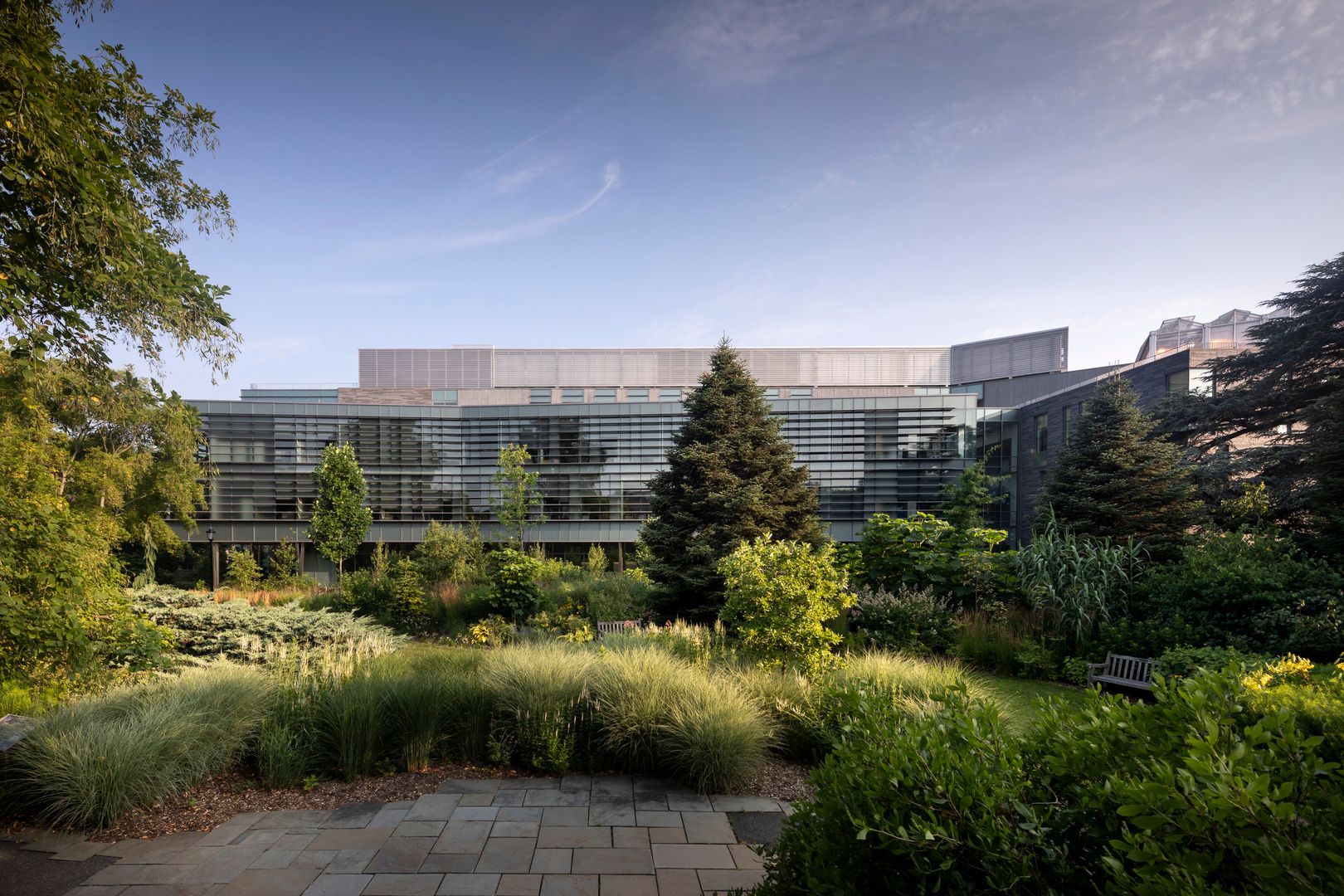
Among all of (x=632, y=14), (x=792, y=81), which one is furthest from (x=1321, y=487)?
(x=632, y=14)

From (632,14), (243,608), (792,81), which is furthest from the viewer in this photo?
(243,608)

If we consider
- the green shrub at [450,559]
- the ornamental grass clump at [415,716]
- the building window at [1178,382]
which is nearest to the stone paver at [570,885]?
the ornamental grass clump at [415,716]

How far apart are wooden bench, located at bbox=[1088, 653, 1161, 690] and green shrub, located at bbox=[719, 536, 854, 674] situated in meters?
3.99

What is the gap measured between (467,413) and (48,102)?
85.0 feet

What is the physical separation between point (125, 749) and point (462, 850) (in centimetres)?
278

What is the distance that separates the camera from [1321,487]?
9.97 meters

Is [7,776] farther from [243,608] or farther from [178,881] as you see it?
[243,608]

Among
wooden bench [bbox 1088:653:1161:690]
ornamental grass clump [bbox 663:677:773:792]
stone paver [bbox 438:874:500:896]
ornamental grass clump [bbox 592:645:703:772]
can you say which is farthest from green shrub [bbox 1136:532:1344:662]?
stone paver [bbox 438:874:500:896]

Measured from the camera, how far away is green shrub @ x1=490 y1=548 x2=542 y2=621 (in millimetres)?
12898

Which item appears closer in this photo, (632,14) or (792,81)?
(632,14)

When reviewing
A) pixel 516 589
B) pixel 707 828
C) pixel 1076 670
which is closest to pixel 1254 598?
pixel 1076 670

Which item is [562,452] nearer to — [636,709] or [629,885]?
[636,709]

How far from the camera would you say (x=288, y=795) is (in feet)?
15.4

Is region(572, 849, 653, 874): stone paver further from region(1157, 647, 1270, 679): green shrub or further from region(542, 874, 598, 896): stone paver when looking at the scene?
region(1157, 647, 1270, 679): green shrub
